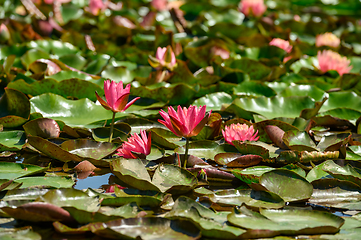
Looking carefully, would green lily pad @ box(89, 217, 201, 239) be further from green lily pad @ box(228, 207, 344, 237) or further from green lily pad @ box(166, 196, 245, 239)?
green lily pad @ box(228, 207, 344, 237)

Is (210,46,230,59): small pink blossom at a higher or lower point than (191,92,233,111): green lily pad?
higher

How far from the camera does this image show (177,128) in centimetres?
155

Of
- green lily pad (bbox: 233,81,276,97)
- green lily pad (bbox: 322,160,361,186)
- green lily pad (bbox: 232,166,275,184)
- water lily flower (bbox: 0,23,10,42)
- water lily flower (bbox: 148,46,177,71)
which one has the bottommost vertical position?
green lily pad (bbox: 232,166,275,184)

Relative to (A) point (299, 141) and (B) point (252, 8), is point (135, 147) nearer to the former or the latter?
(A) point (299, 141)

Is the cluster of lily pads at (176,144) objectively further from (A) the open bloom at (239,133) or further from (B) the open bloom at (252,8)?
(B) the open bloom at (252,8)

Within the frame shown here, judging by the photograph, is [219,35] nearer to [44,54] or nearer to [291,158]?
[44,54]

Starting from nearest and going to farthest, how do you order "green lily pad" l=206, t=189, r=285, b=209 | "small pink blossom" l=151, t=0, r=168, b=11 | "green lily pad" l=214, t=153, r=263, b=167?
"green lily pad" l=206, t=189, r=285, b=209 < "green lily pad" l=214, t=153, r=263, b=167 < "small pink blossom" l=151, t=0, r=168, b=11

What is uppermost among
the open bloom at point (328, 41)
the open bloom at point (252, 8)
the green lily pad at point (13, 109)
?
the open bloom at point (252, 8)

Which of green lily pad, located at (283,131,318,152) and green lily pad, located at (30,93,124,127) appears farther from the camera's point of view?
green lily pad, located at (30,93,124,127)

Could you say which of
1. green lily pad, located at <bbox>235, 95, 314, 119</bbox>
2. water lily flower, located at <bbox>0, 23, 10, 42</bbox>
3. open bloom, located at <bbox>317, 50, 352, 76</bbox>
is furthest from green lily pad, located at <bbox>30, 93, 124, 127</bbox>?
open bloom, located at <bbox>317, 50, 352, 76</bbox>

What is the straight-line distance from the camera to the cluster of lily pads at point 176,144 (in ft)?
4.01

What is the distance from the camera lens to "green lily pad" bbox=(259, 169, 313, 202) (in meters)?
1.47

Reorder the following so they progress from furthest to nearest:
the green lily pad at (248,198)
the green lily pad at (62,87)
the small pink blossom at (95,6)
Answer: the small pink blossom at (95,6) < the green lily pad at (62,87) < the green lily pad at (248,198)

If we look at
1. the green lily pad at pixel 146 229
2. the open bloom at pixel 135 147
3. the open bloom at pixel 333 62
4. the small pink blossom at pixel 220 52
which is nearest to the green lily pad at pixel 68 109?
the open bloom at pixel 135 147
